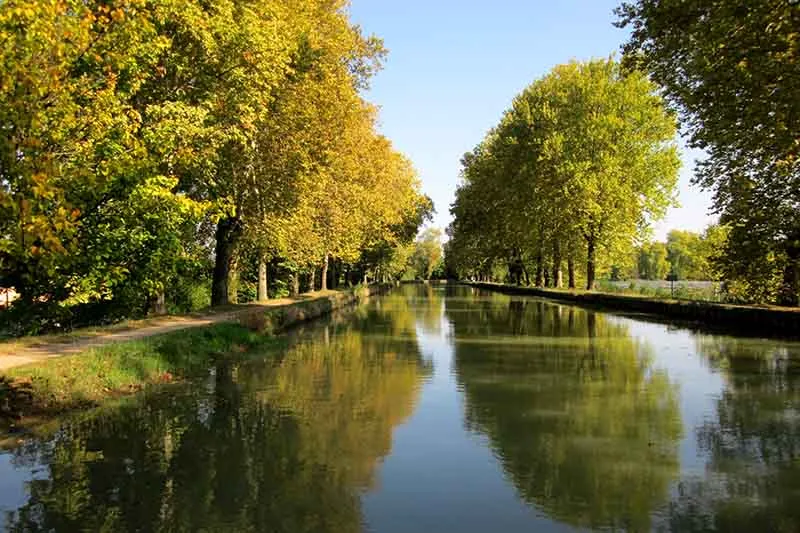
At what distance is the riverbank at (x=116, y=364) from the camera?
11.4 meters

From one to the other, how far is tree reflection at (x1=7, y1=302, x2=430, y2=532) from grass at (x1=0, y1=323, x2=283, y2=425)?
0.80m

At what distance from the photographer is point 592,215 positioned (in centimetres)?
5334

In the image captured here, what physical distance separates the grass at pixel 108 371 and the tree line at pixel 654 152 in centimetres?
1566

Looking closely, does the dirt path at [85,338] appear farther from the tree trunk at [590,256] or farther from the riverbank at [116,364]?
the tree trunk at [590,256]

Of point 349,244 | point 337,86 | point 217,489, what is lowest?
point 217,489

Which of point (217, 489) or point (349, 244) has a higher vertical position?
point (349, 244)

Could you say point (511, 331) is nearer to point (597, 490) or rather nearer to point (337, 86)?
point (337, 86)

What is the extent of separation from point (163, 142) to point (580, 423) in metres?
9.98

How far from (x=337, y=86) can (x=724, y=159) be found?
16.5m

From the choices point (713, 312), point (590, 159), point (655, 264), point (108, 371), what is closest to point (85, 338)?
point (108, 371)

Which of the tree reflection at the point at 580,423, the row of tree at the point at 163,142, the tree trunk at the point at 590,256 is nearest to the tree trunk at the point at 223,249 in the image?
the row of tree at the point at 163,142

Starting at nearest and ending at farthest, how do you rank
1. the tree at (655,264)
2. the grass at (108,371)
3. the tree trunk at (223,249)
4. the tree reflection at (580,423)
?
the tree reflection at (580,423) → the grass at (108,371) → the tree trunk at (223,249) → the tree at (655,264)

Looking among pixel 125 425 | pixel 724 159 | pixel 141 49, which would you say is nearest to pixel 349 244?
pixel 724 159

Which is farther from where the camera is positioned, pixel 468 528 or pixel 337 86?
pixel 337 86
